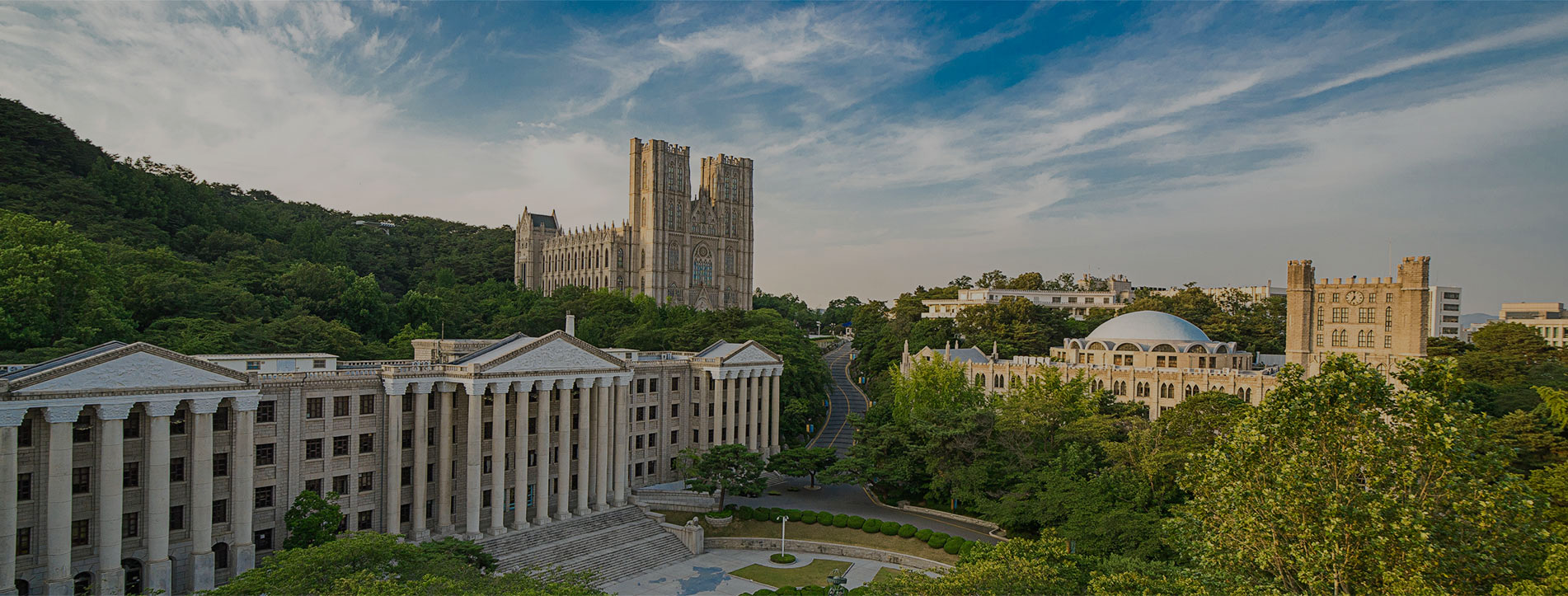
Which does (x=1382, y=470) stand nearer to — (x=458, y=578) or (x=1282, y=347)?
(x=458, y=578)

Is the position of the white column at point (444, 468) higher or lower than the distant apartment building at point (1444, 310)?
lower

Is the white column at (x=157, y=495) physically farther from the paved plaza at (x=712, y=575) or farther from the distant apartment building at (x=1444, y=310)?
the distant apartment building at (x=1444, y=310)

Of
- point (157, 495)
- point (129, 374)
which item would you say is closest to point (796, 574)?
point (157, 495)

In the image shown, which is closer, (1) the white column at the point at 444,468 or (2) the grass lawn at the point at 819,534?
(1) the white column at the point at 444,468

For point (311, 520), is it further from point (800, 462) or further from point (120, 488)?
point (800, 462)

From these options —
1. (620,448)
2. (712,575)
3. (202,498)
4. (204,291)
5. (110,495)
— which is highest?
(204,291)

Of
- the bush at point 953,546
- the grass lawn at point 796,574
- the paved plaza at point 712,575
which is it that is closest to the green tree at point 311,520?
the paved plaza at point 712,575

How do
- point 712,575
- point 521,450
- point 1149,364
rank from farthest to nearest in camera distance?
point 1149,364 < point 521,450 < point 712,575
